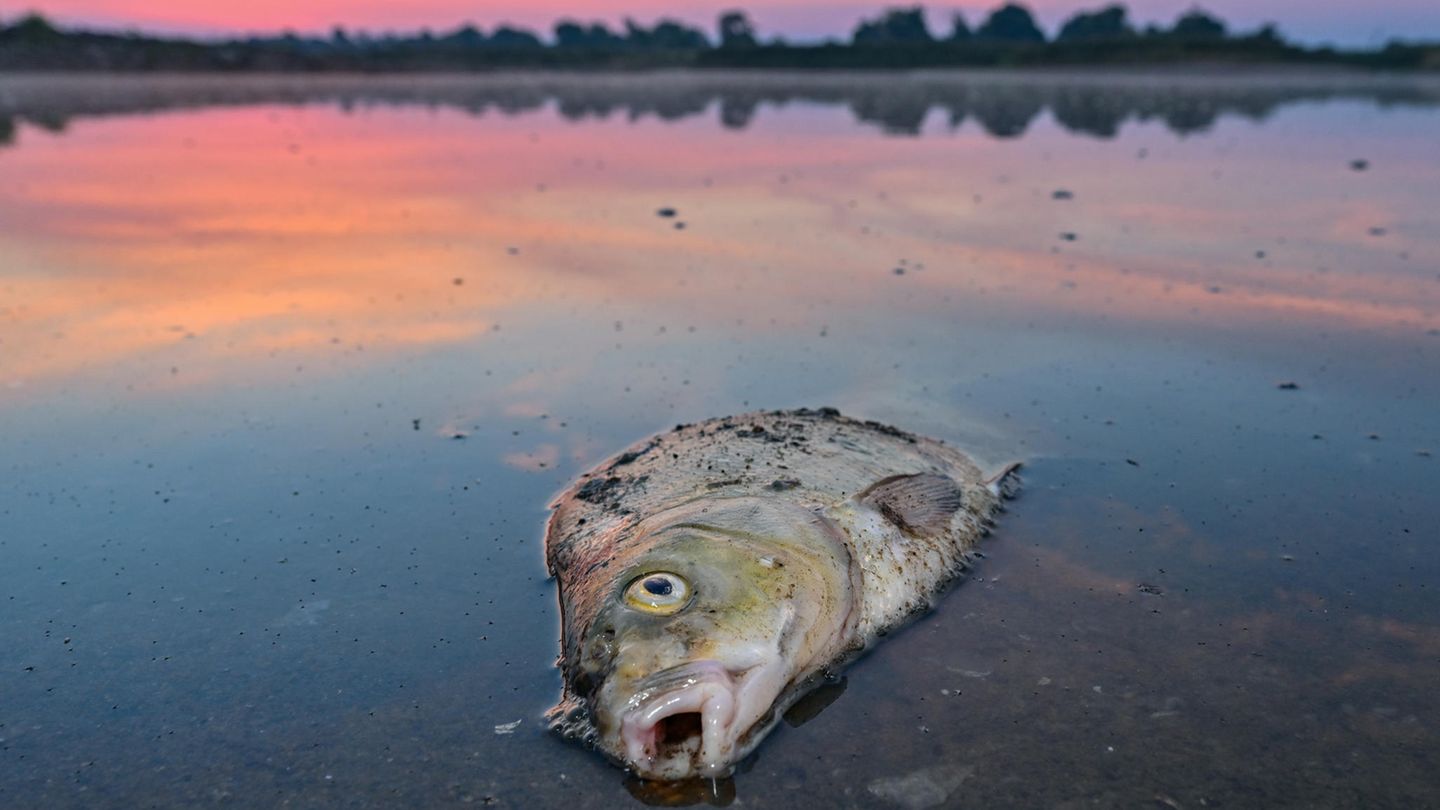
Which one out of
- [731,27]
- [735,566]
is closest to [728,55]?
[731,27]

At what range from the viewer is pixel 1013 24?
91812 millimetres

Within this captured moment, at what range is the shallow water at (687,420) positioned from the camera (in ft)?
10.8

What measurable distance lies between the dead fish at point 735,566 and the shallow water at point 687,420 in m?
0.15

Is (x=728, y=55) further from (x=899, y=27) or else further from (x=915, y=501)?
(x=915, y=501)

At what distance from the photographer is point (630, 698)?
304cm

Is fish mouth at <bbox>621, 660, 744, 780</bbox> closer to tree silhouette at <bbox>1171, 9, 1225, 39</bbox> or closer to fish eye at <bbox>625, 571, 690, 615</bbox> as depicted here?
fish eye at <bbox>625, 571, 690, 615</bbox>

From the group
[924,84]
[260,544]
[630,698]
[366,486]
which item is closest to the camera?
[630,698]

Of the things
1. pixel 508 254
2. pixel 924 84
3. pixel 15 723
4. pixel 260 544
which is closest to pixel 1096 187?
pixel 508 254

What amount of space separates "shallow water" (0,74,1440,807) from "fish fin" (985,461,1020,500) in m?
0.08

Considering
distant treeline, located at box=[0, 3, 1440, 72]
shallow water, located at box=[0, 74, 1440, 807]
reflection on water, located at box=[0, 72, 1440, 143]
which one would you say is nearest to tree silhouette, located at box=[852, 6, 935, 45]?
distant treeline, located at box=[0, 3, 1440, 72]

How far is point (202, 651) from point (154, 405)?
2.82 metres

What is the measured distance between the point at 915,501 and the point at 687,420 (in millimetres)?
1805

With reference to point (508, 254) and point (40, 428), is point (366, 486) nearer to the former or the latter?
point (40, 428)

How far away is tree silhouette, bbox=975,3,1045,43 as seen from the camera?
91.0m
